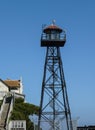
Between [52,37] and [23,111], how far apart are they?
11344mm

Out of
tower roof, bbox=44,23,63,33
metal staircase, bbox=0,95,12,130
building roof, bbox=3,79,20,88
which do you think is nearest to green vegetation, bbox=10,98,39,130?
metal staircase, bbox=0,95,12,130

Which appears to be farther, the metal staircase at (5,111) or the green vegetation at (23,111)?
the green vegetation at (23,111)

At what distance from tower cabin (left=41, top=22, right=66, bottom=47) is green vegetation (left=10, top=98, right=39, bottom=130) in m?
8.71

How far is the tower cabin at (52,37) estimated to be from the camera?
188 ft

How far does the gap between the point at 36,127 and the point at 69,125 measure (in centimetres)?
343

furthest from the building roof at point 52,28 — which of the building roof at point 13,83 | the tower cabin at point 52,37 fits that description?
the building roof at point 13,83

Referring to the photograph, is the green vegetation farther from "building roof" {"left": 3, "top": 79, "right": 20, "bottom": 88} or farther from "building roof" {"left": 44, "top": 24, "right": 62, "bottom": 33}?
"building roof" {"left": 3, "top": 79, "right": 20, "bottom": 88}

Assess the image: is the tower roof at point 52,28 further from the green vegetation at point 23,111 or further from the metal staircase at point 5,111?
the green vegetation at point 23,111

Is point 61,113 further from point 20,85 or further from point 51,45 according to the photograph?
point 20,85

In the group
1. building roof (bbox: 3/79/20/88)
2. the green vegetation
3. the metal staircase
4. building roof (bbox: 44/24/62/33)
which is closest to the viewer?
the metal staircase

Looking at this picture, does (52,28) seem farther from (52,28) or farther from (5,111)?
(5,111)

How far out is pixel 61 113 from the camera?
54594 mm

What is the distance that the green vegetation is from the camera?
59.0m

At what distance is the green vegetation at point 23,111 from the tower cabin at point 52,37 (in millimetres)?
8706
